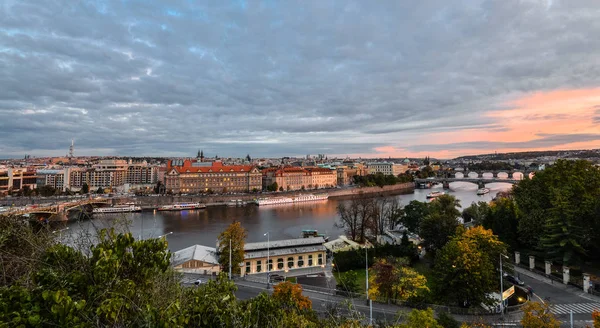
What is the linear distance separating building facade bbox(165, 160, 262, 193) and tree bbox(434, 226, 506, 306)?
1905 inches

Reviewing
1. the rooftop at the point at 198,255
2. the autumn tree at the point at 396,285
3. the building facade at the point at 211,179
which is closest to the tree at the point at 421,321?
the autumn tree at the point at 396,285

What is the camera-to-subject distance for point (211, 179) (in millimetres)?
57469

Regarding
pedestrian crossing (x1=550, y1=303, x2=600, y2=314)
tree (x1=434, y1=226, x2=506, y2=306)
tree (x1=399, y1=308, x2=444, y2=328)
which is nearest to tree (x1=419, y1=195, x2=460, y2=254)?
tree (x1=434, y1=226, x2=506, y2=306)

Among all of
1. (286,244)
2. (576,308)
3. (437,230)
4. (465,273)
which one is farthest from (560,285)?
(286,244)

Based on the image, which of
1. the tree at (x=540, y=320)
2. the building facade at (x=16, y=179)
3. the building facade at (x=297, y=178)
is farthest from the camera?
the building facade at (x=297, y=178)

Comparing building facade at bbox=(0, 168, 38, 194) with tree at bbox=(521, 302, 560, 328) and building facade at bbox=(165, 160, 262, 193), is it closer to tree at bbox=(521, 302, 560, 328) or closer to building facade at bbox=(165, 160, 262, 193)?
building facade at bbox=(165, 160, 262, 193)

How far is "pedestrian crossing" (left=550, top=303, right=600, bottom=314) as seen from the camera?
33.8 feet

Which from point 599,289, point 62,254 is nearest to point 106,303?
point 62,254

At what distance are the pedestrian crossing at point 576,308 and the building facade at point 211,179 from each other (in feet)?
166

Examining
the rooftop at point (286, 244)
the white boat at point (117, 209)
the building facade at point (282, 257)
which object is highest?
the rooftop at point (286, 244)

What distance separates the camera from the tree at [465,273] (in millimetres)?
10609

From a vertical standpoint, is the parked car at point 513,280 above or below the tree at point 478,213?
below

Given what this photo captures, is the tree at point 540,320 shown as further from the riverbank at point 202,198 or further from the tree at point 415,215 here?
the riverbank at point 202,198

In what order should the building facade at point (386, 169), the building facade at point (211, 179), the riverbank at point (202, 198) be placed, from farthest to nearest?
the building facade at point (386, 169) → the building facade at point (211, 179) → the riverbank at point (202, 198)
